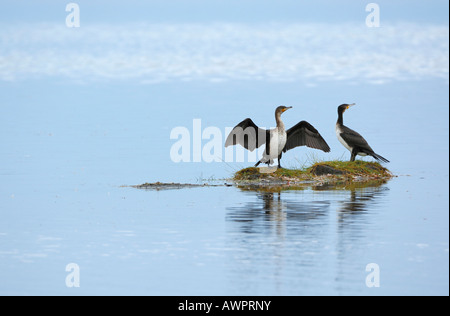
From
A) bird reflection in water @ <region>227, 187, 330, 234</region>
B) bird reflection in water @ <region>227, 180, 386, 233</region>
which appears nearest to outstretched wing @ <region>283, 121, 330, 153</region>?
bird reflection in water @ <region>227, 180, 386, 233</region>

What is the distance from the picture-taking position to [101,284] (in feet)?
37.9

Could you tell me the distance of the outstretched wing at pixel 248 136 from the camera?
71.7 feet

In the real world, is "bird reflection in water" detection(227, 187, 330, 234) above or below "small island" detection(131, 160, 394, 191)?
below

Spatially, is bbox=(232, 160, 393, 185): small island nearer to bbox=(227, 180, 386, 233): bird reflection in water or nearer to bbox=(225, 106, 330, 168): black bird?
bbox=(225, 106, 330, 168): black bird

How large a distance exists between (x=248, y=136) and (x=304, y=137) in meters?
2.10

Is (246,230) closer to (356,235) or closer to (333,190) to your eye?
(356,235)

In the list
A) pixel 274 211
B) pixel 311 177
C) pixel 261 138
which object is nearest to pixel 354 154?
pixel 311 177

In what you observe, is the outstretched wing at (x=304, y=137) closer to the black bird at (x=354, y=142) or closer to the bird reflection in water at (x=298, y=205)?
the black bird at (x=354, y=142)

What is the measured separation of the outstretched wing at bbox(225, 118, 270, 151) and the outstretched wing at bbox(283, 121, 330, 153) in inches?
52.6

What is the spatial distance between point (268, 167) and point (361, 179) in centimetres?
244

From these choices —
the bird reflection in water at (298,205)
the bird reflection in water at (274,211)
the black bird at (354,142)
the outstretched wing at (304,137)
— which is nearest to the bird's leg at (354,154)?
the black bird at (354,142)

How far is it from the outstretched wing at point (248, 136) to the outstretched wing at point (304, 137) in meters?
1.34

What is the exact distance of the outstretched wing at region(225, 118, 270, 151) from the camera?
21.9m

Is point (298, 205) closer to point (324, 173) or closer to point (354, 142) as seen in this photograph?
point (324, 173)
